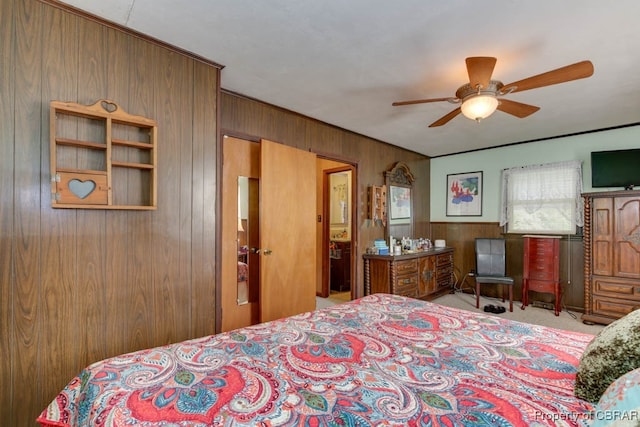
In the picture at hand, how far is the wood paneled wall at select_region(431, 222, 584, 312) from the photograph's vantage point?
14.2ft

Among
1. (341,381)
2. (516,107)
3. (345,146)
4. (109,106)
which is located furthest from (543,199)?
(109,106)

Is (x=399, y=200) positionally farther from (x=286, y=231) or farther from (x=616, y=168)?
(x=616, y=168)

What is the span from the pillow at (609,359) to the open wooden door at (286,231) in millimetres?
2551

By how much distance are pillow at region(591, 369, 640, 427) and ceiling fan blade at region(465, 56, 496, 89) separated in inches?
67.8

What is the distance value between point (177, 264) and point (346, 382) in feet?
5.17

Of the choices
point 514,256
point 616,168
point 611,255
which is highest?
point 616,168

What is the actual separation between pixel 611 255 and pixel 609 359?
364 cm

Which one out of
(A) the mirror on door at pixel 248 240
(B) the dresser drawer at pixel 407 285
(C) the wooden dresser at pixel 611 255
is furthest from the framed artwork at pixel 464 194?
(A) the mirror on door at pixel 248 240

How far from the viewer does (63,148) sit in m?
1.80

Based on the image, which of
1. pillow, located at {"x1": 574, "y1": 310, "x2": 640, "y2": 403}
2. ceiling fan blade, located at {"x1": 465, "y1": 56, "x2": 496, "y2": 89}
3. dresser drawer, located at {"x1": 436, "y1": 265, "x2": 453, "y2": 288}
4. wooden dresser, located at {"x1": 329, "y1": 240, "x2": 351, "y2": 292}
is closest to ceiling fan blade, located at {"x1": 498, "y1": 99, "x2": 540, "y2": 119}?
ceiling fan blade, located at {"x1": 465, "y1": 56, "x2": 496, "y2": 89}

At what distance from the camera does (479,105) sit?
2279mm

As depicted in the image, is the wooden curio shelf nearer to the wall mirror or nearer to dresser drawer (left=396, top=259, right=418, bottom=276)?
dresser drawer (left=396, top=259, right=418, bottom=276)

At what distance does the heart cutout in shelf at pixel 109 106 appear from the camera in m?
1.90

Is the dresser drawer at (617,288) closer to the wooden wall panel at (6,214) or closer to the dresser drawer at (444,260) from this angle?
the dresser drawer at (444,260)
